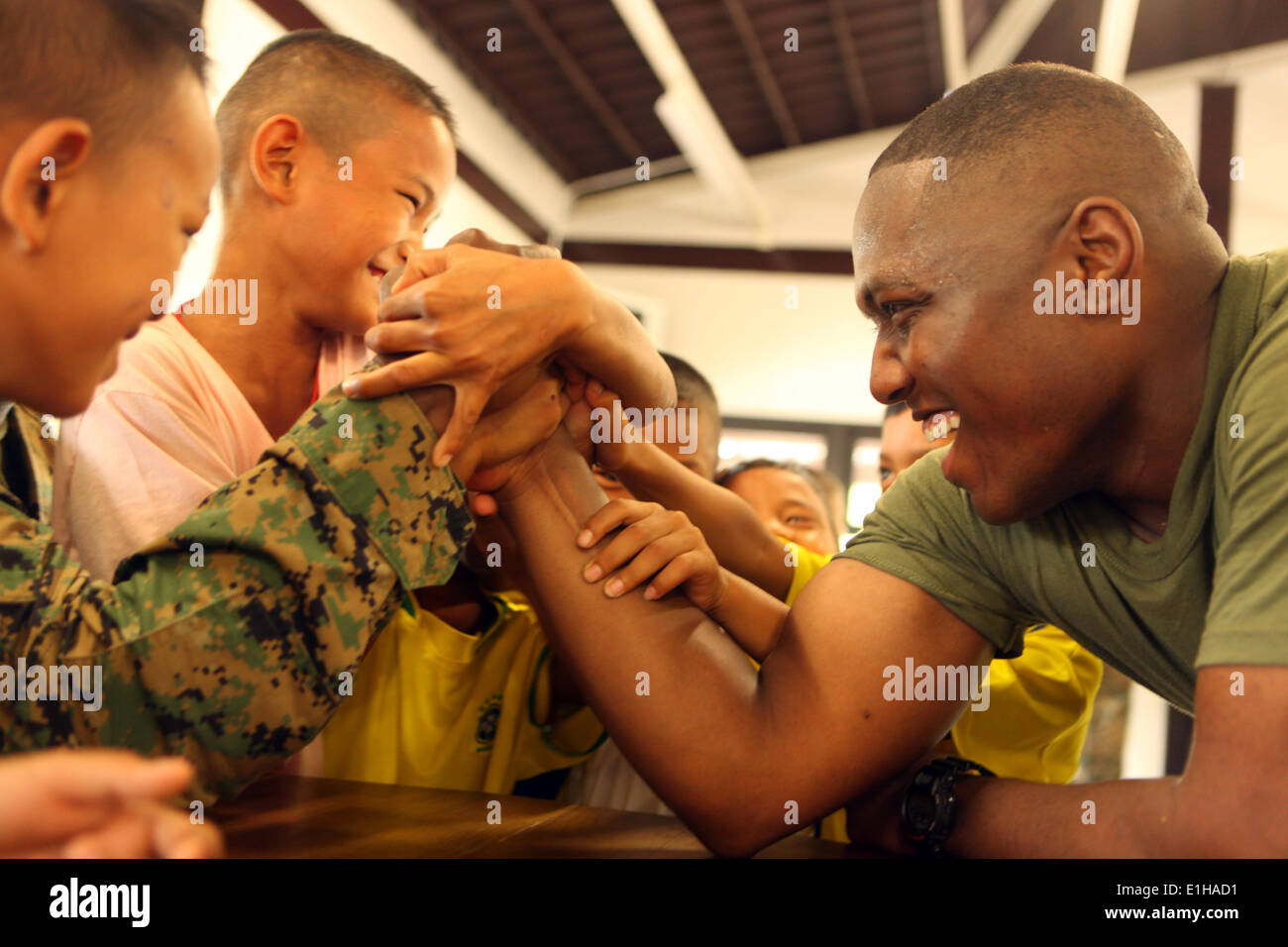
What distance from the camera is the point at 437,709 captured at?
124 centimetres

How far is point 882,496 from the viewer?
1.24 meters

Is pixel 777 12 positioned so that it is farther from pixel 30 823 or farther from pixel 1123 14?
pixel 30 823

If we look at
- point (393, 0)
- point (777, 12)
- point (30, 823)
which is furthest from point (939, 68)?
point (30, 823)

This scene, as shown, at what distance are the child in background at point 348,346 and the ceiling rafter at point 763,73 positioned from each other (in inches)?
164

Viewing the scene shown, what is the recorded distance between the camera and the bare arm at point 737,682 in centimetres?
103

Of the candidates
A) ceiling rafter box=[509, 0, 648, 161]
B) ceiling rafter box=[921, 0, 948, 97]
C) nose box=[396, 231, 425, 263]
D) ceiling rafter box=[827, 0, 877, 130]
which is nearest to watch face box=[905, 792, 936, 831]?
nose box=[396, 231, 425, 263]

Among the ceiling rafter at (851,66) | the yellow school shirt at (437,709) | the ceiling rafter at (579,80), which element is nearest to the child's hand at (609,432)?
the yellow school shirt at (437,709)

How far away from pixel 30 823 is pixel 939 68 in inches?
266

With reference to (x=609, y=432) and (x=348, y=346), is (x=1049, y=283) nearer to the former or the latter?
(x=609, y=432)

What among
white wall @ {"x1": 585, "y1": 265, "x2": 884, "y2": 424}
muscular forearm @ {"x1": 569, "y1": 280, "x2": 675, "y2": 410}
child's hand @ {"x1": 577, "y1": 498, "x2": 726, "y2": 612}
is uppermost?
white wall @ {"x1": 585, "y1": 265, "x2": 884, "y2": 424}

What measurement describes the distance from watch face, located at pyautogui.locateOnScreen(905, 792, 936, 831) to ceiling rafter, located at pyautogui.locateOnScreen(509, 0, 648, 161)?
15.4 feet

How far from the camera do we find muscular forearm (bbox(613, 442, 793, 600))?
1.40 metres

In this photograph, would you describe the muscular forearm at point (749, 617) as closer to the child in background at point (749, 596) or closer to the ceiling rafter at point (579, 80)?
the child in background at point (749, 596)

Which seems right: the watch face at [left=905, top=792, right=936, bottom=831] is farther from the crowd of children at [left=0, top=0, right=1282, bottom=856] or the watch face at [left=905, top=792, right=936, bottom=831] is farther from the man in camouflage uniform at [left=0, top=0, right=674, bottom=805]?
the man in camouflage uniform at [left=0, top=0, right=674, bottom=805]
